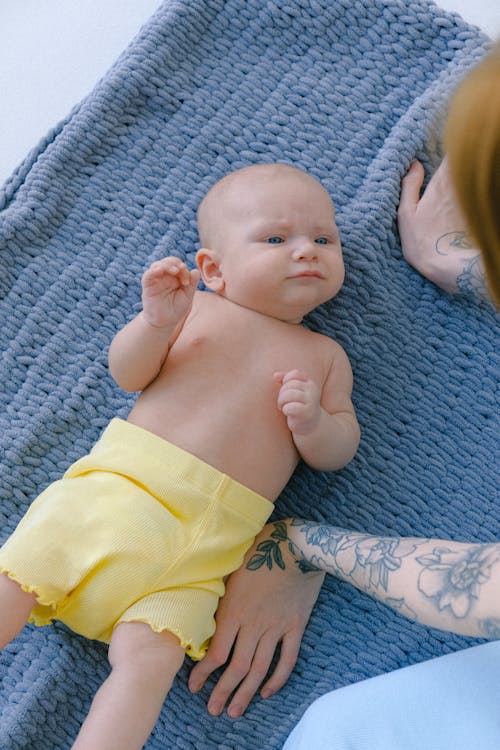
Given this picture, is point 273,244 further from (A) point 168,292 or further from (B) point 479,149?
(B) point 479,149

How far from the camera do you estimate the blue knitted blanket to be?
122 cm

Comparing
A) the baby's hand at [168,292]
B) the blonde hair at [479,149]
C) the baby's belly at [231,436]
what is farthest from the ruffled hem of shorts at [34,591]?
the blonde hair at [479,149]

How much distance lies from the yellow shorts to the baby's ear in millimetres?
244

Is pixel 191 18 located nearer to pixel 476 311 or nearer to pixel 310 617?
pixel 476 311

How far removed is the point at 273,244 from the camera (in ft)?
4.06

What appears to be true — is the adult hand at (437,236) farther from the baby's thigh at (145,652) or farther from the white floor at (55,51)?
the baby's thigh at (145,652)

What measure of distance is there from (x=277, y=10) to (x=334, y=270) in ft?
1.69

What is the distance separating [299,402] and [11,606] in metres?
0.45

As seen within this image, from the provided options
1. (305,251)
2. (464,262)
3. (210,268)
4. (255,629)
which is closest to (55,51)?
(210,268)

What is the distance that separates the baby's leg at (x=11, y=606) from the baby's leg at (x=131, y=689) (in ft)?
0.39

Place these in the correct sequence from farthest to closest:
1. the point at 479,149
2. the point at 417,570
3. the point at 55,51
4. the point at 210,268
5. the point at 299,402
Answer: the point at 55,51, the point at 210,268, the point at 299,402, the point at 417,570, the point at 479,149

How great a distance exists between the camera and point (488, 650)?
102 centimetres

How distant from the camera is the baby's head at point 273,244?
4.03ft

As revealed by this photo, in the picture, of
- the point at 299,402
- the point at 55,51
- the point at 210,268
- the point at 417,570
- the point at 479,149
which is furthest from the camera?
the point at 55,51
